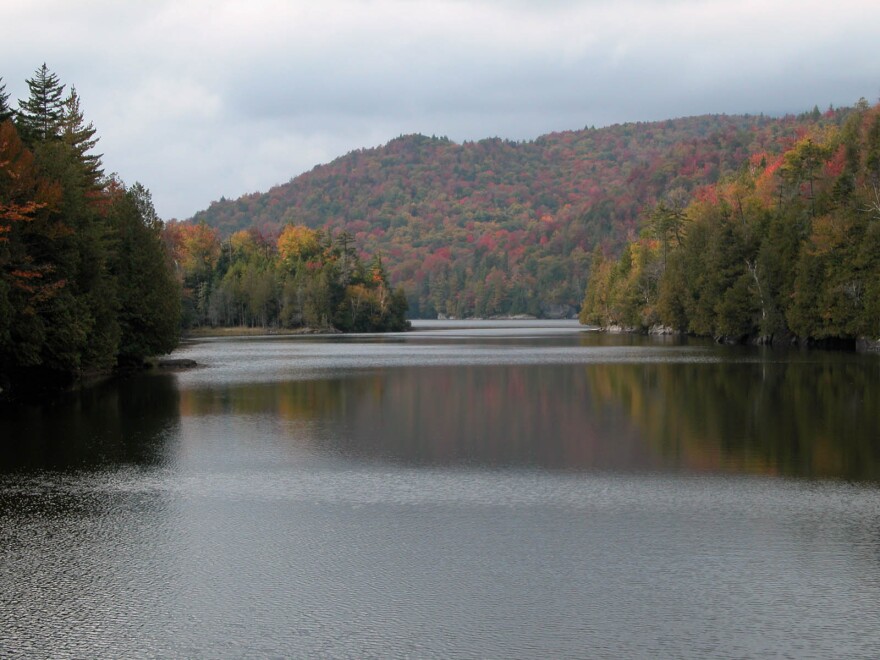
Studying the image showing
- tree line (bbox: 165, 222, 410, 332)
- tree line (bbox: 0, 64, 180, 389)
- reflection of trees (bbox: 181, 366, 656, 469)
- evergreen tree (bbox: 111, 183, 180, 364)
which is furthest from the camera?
tree line (bbox: 165, 222, 410, 332)

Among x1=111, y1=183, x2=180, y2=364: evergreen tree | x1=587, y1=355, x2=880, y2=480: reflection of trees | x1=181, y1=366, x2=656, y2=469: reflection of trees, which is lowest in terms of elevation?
x1=587, y1=355, x2=880, y2=480: reflection of trees

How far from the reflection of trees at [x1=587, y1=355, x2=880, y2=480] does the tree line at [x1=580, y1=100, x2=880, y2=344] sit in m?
17.3

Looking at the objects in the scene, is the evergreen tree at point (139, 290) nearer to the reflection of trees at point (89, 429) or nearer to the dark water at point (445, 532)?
the reflection of trees at point (89, 429)

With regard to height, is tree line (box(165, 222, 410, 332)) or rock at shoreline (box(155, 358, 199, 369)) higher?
tree line (box(165, 222, 410, 332))

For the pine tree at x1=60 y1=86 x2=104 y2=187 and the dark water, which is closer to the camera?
the dark water

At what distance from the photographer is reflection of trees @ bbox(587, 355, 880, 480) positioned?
2158 centimetres

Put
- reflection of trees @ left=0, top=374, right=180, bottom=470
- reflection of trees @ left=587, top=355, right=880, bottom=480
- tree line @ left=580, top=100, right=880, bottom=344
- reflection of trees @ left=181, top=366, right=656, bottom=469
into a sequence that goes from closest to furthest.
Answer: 1. reflection of trees @ left=587, top=355, right=880, bottom=480
2. reflection of trees @ left=0, top=374, right=180, bottom=470
3. reflection of trees @ left=181, top=366, right=656, bottom=469
4. tree line @ left=580, top=100, right=880, bottom=344

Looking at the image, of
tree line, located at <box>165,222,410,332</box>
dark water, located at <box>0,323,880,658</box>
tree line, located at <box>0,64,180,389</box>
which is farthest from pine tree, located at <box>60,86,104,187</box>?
tree line, located at <box>165,222,410,332</box>

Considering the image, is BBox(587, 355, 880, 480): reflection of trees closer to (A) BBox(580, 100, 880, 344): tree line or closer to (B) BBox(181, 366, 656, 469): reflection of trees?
(B) BBox(181, 366, 656, 469): reflection of trees

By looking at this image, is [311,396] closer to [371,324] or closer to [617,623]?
[617,623]

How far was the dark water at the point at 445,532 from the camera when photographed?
10609 mm

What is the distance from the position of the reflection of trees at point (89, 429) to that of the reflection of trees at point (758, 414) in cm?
1453

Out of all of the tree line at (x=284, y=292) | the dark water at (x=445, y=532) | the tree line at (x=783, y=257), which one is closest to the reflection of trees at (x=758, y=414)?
the dark water at (x=445, y=532)

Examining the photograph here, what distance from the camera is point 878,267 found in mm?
63781
